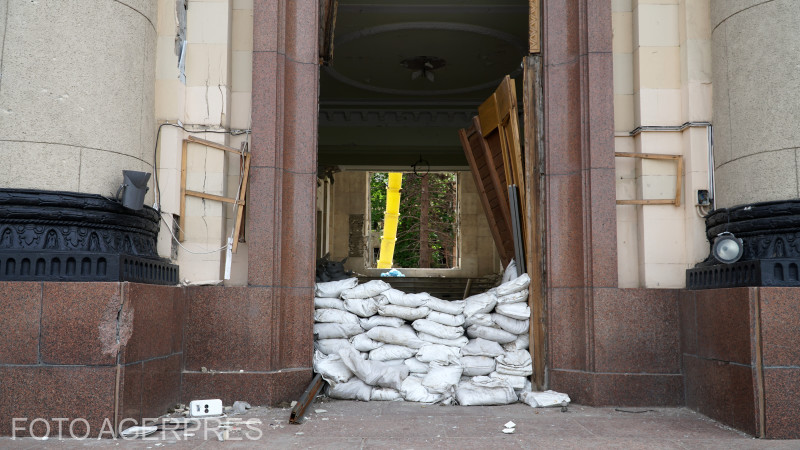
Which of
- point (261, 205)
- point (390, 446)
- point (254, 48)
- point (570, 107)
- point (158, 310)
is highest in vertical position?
point (254, 48)

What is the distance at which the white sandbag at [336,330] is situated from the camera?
588 centimetres

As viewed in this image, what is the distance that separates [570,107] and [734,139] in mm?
1369

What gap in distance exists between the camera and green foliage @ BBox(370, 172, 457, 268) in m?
27.5

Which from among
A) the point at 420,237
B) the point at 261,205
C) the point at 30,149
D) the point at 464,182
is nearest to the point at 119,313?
the point at 30,149

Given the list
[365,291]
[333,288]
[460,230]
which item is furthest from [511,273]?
[460,230]

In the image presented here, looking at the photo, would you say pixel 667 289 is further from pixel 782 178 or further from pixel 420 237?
pixel 420 237

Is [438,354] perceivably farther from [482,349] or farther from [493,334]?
[493,334]

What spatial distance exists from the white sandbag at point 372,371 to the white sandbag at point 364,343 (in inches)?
9.1

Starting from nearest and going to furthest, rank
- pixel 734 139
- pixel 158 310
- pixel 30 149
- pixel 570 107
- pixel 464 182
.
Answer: pixel 30 149 < pixel 158 310 < pixel 734 139 < pixel 570 107 < pixel 464 182

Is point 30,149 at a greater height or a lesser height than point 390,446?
greater

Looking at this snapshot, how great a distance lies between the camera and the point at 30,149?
4.25 meters

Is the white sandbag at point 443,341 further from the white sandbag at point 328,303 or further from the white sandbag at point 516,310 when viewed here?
the white sandbag at point 328,303

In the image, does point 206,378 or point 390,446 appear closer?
point 390,446

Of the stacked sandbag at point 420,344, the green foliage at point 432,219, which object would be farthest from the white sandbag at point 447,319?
the green foliage at point 432,219
